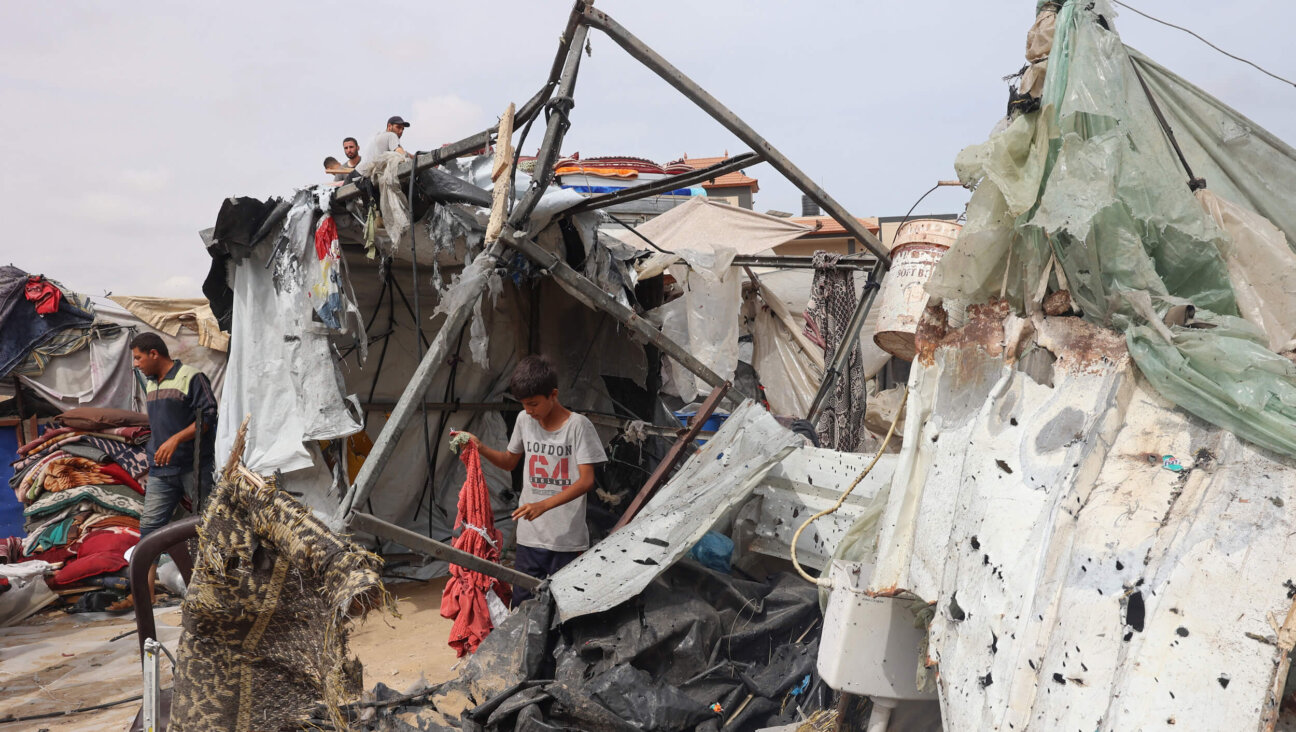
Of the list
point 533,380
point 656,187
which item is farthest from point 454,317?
point 656,187

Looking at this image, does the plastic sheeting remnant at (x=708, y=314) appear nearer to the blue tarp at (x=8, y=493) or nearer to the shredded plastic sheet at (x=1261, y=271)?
the shredded plastic sheet at (x=1261, y=271)

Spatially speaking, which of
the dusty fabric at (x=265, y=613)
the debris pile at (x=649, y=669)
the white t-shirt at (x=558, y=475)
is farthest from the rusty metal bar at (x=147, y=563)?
the white t-shirt at (x=558, y=475)

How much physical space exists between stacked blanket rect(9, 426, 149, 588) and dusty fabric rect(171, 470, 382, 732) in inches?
172

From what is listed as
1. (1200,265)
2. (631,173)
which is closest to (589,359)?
(1200,265)

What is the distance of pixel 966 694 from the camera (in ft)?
6.70

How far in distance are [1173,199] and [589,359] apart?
508 centimetres

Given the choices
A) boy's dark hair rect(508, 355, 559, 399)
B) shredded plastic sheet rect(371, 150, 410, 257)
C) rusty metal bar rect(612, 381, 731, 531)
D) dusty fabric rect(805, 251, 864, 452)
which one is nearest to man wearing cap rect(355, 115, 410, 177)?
shredded plastic sheet rect(371, 150, 410, 257)

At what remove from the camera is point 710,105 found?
14.6 ft

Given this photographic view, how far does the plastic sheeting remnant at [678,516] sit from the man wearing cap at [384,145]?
2.41 meters

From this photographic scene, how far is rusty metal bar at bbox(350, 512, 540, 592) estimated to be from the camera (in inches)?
147

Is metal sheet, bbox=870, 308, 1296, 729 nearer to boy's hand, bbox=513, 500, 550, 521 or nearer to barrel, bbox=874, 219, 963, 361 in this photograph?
boy's hand, bbox=513, 500, 550, 521

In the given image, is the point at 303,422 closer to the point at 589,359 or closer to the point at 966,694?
the point at 589,359

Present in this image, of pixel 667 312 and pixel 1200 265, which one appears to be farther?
pixel 667 312

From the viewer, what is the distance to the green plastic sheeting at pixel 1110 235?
2.05m
